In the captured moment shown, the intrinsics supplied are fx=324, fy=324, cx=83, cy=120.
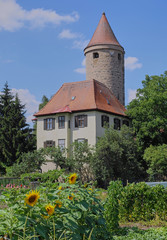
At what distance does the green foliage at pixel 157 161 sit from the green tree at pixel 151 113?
186 centimetres

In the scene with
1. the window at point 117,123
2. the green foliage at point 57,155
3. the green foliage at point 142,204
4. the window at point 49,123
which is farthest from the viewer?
the window at point 117,123

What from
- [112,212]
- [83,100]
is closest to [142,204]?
[112,212]

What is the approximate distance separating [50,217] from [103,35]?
3964cm

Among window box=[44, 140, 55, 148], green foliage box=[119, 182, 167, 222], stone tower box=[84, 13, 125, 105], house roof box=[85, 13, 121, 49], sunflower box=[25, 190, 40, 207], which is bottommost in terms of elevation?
green foliage box=[119, 182, 167, 222]

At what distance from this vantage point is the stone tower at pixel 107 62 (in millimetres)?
40438

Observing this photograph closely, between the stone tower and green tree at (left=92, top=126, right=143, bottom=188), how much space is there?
8857 millimetres

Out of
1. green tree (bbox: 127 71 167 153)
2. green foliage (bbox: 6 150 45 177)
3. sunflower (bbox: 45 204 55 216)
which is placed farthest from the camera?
green tree (bbox: 127 71 167 153)

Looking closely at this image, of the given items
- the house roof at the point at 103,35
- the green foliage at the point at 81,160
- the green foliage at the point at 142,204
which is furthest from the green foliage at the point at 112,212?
the house roof at the point at 103,35

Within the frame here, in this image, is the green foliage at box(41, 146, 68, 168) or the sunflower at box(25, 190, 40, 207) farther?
the green foliage at box(41, 146, 68, 168)

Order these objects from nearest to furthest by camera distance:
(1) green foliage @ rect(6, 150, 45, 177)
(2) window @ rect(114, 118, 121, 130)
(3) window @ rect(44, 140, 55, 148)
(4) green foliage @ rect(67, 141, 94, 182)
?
(1) green foliage @ rect(6, 150, 45, 177), (4) green foliage @ rect(67, 141, 94, 182), (3) window @ rect(44, 140, 55, 148), (2) window @ rect(114, 118, 121, 130)

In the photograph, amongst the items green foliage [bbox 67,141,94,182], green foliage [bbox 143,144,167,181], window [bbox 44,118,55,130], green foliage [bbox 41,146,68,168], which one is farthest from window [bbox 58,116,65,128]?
green foliage [bbox 143,144,167,181]

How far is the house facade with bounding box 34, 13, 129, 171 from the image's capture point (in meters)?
33.6

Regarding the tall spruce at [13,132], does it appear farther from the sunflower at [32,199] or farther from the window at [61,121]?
the sunflower at [32,199]

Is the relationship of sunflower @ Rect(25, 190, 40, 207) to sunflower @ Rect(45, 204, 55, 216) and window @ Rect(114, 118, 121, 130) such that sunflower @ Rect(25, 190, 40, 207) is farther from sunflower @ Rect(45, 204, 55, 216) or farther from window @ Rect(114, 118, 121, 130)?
window @ Rect(114, 118, 121, 130)
